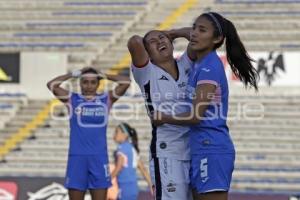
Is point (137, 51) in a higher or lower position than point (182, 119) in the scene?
higher

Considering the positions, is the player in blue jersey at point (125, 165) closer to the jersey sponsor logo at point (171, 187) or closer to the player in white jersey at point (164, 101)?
the player in white jersey at point (164, 101)

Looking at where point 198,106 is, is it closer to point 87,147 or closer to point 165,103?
point 165,103

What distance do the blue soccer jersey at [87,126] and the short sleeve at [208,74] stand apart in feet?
11.0

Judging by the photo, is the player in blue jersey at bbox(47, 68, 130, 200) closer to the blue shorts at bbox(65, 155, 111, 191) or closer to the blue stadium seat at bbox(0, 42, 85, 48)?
the blue shorts at bbox(65, 155, 111, 191)

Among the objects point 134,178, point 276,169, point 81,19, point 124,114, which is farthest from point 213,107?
point 81,19

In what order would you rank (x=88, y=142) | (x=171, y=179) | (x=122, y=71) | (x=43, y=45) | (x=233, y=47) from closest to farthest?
(x=233, y=47)
(x=171, y=179)
(x=88, y=142)
(x=122, y=71)
(x=43, y=45)

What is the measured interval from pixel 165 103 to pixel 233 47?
2.08 feet

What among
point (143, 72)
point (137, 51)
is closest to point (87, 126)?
point (143, 72)

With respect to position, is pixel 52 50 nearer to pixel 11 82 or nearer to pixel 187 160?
pixel 11 82

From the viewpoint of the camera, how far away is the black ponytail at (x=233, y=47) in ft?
17.1

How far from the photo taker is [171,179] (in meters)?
5.38

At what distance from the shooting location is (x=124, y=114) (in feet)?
58.0

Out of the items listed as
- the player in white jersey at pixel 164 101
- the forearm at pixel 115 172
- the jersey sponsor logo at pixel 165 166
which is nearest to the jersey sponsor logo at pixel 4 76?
the forearm at pixel 115 172

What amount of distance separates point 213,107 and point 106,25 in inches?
615
